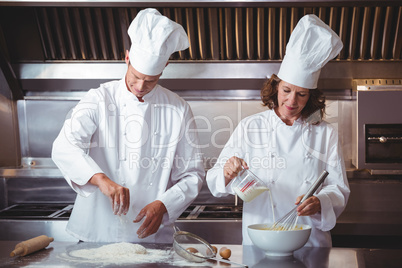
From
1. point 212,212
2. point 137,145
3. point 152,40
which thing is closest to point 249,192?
point 137,145

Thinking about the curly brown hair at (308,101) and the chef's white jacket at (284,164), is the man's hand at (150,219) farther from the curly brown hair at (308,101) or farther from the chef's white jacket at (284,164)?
the curly brown hair at (308,101)

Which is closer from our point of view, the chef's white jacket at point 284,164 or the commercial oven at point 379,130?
the chef's white jacket at point 284,164

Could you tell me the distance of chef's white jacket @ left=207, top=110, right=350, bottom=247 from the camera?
6.98 ft

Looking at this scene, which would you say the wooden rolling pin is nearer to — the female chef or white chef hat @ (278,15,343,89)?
the female chef

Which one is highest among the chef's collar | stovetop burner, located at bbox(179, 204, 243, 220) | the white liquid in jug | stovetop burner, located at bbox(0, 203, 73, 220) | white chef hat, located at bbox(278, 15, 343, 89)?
white chef hat, located at bbox(278, 15, 343, 89)

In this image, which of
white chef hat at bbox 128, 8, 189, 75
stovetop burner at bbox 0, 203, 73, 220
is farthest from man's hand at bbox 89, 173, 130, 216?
stovetop burner at bbox 0, 203, 73, 220

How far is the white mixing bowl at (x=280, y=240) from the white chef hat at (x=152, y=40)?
0.89 m

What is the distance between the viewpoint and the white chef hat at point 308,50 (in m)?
2.06

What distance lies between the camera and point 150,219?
6.33 feet

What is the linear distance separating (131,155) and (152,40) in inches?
21.1

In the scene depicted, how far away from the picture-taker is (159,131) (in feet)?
7.33

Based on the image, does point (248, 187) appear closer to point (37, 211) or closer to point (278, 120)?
point (278, 120)

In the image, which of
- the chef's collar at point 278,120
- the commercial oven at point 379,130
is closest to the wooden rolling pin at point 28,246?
the chef's collar at point 278,120

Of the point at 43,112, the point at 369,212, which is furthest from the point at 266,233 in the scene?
the point at 43,112
